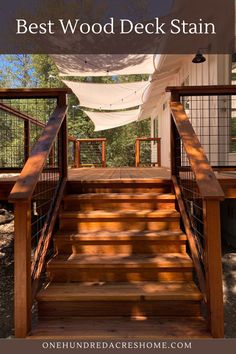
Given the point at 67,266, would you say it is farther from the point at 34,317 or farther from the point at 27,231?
the point at 34,317

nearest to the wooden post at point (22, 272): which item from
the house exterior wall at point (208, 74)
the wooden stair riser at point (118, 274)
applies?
the wooden stair riser at point (118, 274)

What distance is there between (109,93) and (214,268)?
319 inches

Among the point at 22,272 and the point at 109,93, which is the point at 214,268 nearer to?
the point at 22,272

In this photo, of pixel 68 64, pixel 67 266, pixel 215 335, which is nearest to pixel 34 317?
pixel 67 266

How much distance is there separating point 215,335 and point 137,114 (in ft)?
37.8

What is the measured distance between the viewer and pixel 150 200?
3711 millimetres

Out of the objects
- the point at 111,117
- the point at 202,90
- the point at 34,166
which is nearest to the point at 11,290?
the point at 34,166

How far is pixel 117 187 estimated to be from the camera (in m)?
4.03

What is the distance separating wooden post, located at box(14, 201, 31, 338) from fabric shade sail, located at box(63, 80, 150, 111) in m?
7.30

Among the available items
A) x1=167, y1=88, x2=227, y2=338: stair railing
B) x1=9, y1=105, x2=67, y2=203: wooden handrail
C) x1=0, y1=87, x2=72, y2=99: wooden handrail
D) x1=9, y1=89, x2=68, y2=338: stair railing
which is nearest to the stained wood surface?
x1=167, y1=88, x2=227, y2=338: stair railing

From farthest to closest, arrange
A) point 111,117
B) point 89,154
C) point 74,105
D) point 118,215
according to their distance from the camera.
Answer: point 74,105, point 89,154, point 111,117, point 118,215

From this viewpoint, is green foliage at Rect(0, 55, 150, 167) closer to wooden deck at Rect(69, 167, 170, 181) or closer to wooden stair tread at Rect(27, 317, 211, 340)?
wooden deck at Rect(69, 167, 170, 181)

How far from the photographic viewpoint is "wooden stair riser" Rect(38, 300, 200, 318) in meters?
2.64

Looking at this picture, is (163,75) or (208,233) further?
(163,75)
